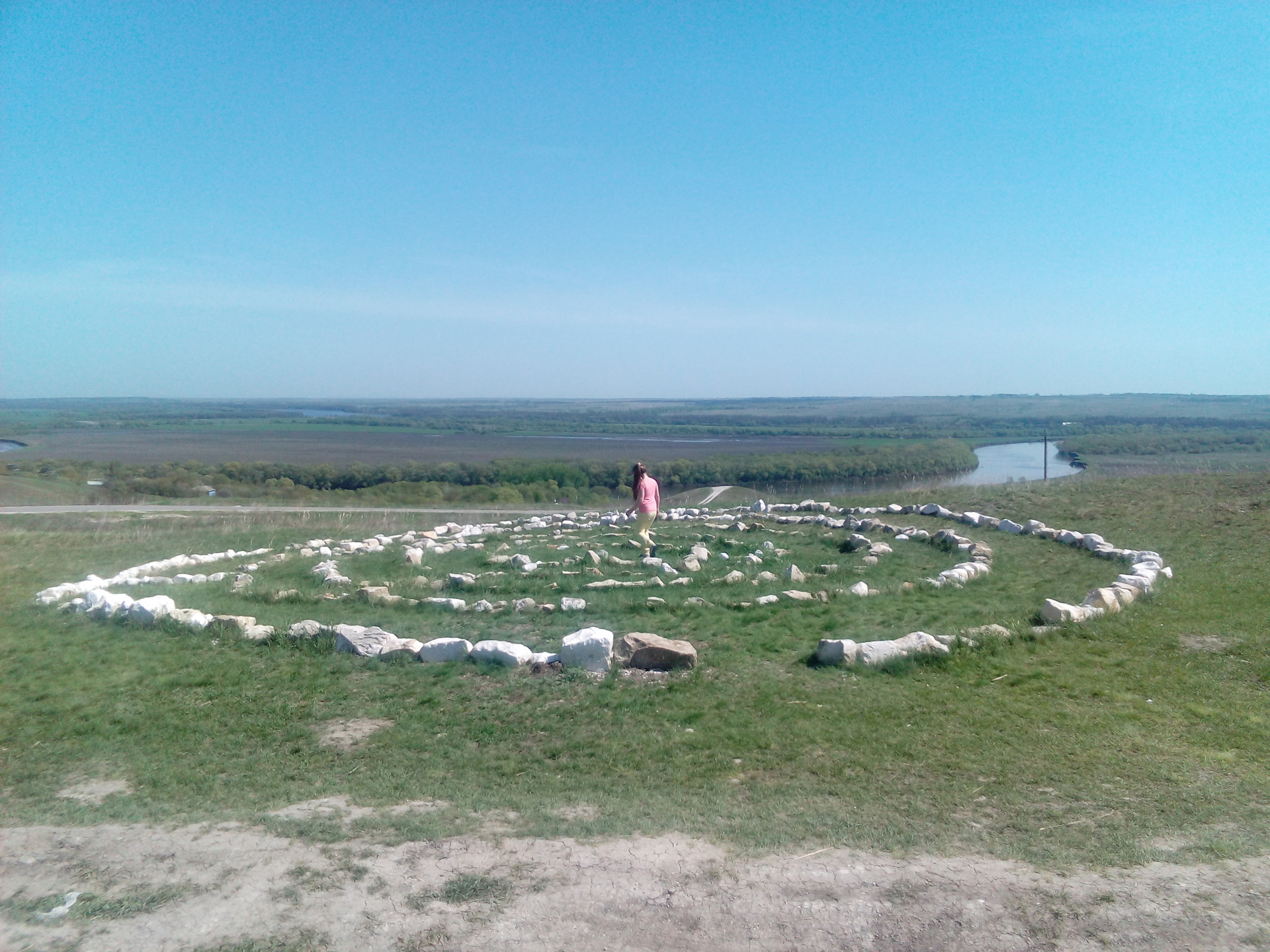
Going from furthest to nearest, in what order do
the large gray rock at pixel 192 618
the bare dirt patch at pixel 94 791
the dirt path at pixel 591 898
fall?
the large gray rock at pixel 192 618, the bare dirt patch at pixel 94 791, the dirt path at pixel 591 898

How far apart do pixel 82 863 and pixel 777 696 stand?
5.65 m

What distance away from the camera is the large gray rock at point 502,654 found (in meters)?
9.09

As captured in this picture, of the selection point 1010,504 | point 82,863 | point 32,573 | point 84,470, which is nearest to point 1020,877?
point 82,863

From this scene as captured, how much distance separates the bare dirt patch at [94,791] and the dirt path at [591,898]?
2.37 ft

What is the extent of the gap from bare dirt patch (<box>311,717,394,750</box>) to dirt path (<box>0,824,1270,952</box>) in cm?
170

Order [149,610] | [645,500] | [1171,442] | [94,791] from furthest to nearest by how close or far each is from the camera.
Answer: [1171,442] → [645,500] → [149,610] → [94,791]

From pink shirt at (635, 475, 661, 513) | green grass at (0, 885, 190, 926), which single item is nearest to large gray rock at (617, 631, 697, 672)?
green grass at (0, 885, 190, 926)

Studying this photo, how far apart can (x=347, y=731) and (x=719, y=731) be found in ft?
10.9

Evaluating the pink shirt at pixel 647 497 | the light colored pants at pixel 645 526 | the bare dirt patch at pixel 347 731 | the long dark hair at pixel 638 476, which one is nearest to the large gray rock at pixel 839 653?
the bare dirt patch at pixel 347 731

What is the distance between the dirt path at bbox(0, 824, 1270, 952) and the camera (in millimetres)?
4375

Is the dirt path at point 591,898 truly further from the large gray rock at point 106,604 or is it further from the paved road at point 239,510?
the paved road at point 239,510

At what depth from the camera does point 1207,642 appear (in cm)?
960

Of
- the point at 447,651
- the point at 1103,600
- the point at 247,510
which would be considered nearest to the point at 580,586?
the point at 447,651

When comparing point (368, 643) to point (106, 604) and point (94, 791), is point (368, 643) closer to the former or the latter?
point (94, 791)
